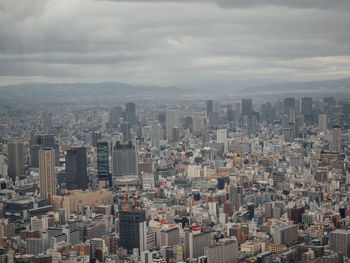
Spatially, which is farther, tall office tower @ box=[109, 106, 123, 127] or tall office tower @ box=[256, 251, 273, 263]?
tall office tower @ box=[109, 106, 123, 127]

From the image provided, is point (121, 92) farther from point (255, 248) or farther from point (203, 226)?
point (255, 248)

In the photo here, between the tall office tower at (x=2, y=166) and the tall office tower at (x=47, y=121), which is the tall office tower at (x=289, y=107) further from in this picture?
the tall office tower at (x=2, y=166)

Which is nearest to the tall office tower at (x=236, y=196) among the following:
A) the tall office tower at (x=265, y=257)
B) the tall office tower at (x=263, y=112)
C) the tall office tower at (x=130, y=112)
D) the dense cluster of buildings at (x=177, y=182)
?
the dense cluster of buildings at (x=177, y=182)

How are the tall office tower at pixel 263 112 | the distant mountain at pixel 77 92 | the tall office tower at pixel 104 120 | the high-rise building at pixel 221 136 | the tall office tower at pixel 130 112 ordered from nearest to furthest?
the distant mountain at pixel 77 92, the tall office tower at pixel 104 120, the tall office tower at pixel 130 112, the tall office tower at pixel 263 112, the high-rise building at pixel 221 136

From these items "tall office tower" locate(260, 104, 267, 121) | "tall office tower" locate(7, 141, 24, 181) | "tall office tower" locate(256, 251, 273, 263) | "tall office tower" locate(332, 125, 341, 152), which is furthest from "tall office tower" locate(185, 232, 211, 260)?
"tall office tower" locate(260, 104, 267, 121)

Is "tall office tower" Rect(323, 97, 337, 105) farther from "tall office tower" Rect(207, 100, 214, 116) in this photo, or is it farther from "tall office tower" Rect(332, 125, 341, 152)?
"tall office tower" Rect(207, 100, 214, 116)

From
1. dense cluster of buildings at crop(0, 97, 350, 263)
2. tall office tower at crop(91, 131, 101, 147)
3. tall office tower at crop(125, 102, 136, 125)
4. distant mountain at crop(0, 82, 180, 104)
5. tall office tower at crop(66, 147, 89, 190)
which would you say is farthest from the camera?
tall office tower at crop(125, 102, 136, 125)

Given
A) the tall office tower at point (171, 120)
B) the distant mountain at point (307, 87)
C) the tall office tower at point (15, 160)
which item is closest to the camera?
the distant mountain at point (307, 87)

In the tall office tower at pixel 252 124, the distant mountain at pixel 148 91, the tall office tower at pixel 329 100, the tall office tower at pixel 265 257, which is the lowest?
the tall office tower at pixel 265 257

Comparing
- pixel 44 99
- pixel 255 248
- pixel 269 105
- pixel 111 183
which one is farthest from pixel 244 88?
pixel 255 248
